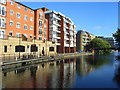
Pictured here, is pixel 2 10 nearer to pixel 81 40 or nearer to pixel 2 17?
pixel 2 17

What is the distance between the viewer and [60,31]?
106375 mm

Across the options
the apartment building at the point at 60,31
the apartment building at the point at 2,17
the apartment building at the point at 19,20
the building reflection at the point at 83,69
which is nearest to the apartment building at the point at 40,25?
the apartment building at the point at 19,20

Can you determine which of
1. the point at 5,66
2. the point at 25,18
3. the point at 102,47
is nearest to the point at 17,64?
the point at 5,66

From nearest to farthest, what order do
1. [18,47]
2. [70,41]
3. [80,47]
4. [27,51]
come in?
[18,47], [27,51], [70,41], [80,47]

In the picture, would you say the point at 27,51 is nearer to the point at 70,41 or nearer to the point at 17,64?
the point at 17,64

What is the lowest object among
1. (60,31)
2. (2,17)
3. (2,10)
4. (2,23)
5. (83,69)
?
(83,69)

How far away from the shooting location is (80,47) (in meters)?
156

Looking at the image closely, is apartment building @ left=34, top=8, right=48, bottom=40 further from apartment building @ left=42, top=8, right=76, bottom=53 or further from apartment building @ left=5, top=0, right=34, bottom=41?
apartment building @ left=42, top=8, right=76, bottom=53

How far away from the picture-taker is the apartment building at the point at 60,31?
315 feet

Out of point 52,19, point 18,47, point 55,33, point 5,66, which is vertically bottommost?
point 5,66

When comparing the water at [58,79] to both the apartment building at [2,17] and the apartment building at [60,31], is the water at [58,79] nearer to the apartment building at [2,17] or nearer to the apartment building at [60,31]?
the apartment building at [2,17]

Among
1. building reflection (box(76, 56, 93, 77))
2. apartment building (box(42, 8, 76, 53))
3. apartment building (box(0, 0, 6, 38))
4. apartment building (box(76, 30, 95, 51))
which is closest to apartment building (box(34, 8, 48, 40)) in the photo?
apartment building (box(42, 8, 76, 53))

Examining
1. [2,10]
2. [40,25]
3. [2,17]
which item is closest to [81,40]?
[40,25]

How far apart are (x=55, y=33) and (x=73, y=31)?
3231 cm
